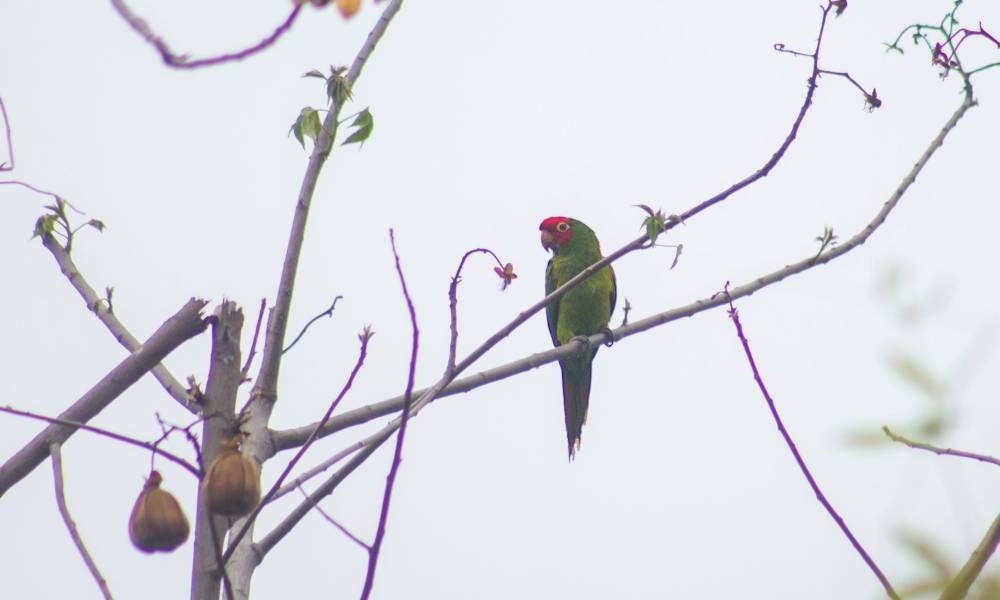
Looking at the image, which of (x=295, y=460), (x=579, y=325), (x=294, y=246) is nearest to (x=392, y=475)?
(x=295, y=460)

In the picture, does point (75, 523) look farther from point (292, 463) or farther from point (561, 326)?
point (561, 326)

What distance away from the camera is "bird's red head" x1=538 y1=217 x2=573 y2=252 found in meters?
8.40

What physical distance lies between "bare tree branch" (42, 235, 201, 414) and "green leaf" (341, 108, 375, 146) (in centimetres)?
97

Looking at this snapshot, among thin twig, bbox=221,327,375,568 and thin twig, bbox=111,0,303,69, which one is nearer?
thin twig, bbox=111,0,303,69

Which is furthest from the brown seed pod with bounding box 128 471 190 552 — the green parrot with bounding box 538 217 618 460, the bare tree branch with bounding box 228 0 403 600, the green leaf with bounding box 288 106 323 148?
the green parrot with bounding box 538 217 618 460

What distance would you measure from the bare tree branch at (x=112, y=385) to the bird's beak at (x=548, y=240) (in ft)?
18.1

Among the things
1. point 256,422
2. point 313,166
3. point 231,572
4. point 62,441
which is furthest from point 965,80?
point 62,441

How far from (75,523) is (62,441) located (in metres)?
0.41

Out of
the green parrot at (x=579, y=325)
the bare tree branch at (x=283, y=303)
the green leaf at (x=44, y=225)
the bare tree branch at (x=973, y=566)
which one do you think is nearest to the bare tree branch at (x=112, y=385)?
the bare tree branch at (x=283, y=303)

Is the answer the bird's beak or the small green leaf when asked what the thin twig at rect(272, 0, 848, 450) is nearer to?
the small green leaf

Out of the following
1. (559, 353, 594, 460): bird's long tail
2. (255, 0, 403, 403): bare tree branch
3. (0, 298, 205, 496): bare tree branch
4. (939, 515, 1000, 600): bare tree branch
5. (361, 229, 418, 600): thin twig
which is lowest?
(939, 515, 1000, 600): bare tree branch

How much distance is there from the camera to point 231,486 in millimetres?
2424

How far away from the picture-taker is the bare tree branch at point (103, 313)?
3.66m

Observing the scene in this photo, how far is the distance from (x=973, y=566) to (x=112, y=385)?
2.35 meters
